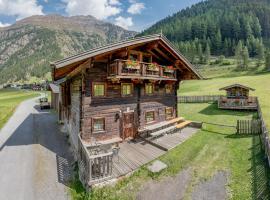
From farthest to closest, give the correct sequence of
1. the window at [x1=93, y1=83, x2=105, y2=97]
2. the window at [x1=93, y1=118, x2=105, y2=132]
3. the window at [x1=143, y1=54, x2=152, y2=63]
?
the window at [x1=143, y1=54, x2=152, y2=63], the window at [x1=93, y1=118, x2=105, y2=132], the window at [x1=93, y1=83, x2=105, y2=97]

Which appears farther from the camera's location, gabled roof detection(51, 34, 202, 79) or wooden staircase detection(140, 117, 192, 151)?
wooden staircase detection(140, 117, 192, 151)

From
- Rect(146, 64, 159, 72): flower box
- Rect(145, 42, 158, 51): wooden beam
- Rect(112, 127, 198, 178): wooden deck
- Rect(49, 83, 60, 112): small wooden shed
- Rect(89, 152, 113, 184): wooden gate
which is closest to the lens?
Rect(89, 152, 113, 184): wooden gate

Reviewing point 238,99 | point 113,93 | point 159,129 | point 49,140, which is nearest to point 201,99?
point 238,99

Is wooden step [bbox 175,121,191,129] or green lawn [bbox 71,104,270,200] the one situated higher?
wooden step [bbox 175,121,191,129]

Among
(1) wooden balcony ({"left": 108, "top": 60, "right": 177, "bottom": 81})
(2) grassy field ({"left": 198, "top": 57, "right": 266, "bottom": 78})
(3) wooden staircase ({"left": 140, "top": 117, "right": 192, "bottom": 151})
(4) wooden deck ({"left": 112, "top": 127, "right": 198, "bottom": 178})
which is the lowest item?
(4) wooden deck ({"left": 112, "top": 127, "right": 198, "bottom": 178})

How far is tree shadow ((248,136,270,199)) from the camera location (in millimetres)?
10729

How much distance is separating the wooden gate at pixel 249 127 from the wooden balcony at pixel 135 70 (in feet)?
26.2

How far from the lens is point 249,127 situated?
19.9m

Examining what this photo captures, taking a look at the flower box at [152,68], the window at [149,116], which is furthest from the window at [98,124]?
the flower box at [152,68]

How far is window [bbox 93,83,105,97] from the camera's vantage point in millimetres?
16475

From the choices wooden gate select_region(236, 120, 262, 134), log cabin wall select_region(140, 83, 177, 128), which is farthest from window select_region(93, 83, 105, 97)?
wooden gate select_region(236, 120, 262, 134)

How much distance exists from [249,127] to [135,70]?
11834 mm

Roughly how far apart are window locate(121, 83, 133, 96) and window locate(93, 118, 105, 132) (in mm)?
2981

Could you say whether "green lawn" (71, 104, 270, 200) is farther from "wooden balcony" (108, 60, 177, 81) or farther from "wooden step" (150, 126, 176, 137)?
"wooden balcony" (108, 60, 177, 81)
